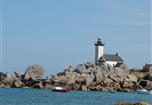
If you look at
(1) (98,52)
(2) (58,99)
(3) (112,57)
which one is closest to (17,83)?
(1) (98,52)

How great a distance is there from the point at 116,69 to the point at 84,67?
6713 millimetres

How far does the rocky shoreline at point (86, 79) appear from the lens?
104500 mm

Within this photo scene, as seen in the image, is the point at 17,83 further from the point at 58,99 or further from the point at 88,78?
the point at 58,99

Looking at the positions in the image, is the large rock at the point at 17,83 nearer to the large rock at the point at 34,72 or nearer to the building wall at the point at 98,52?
the large rock at the point at 34,72

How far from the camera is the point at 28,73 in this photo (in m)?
115

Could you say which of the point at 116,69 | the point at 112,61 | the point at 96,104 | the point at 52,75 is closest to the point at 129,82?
the point at 116,69

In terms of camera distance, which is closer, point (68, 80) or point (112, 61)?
point (68, 80)

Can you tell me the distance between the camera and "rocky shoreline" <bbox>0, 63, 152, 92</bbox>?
104500 mm

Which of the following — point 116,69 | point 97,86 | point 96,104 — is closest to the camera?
point 96,104

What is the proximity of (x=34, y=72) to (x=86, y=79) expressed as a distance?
17.3 m

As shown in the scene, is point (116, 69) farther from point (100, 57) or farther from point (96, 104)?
point (96, 104)

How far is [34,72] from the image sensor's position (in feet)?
383

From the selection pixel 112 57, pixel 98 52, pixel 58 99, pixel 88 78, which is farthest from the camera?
pixel 112 57

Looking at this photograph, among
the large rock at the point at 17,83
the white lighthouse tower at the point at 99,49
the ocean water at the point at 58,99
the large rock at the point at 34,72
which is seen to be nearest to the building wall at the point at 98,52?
the white lighthouse tower at the point at 99,49
